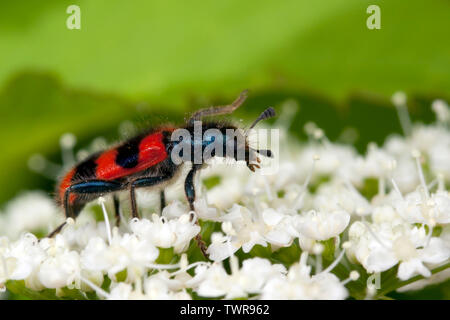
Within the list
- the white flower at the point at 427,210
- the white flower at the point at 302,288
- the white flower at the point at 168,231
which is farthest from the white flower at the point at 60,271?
the white flower at the point at 427,210

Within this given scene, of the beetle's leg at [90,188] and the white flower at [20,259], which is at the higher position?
the beetle's leg at [90,188]

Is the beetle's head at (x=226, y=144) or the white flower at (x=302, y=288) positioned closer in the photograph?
the white flower at (x=302, y=288)

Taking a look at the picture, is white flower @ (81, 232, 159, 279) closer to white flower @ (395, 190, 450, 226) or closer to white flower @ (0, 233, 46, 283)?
white flower @ (0, 233, 46, 283)

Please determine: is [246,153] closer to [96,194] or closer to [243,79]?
[96,194]

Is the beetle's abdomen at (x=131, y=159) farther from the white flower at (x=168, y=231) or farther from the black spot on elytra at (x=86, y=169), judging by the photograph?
the white flower at (x=168, y=231)
